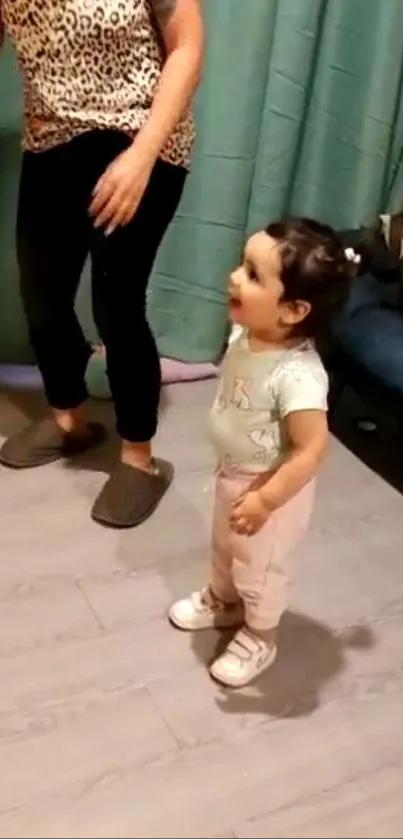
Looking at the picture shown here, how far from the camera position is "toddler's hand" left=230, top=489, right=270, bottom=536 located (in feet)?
4.57

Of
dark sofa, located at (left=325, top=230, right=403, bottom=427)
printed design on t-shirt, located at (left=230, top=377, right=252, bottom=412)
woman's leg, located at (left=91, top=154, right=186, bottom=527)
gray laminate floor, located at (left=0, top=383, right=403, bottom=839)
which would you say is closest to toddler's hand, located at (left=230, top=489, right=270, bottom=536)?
printed design on t-shirt, located at (left=230, top=377, right=252, bottom=412)

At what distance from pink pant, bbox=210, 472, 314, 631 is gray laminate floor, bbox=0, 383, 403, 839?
0.14 meters

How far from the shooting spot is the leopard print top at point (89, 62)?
5.39 ft

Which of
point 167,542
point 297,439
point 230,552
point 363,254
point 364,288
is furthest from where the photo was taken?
point 364,288

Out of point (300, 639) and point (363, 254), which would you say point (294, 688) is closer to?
point (300, 639)

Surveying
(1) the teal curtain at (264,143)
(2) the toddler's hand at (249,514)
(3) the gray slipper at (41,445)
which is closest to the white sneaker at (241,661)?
(2) the toddler's hand at (249,514)

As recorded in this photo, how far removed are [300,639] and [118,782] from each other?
0.41m

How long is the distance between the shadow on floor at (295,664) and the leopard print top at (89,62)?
0.75 metres

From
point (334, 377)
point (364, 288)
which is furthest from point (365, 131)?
point (334, 377)

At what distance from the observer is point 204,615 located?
1.72 m

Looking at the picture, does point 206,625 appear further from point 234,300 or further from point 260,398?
point 234,300

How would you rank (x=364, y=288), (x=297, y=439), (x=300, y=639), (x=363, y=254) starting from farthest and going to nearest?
(x=364, y=288) < (x=300, y=639) < (x=363, y=254) < (x=297, y=439)

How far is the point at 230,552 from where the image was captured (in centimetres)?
158

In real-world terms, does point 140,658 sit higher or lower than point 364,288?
lower
